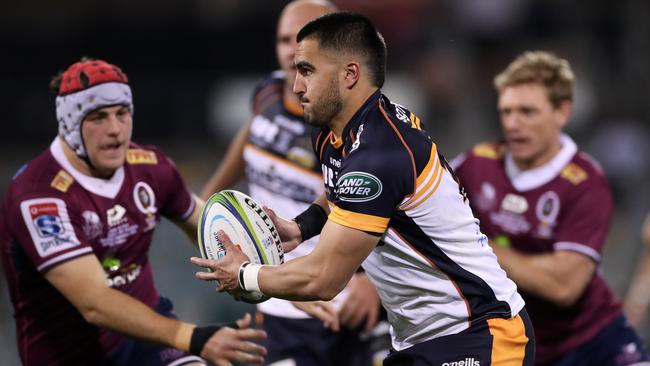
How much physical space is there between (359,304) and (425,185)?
2.00 m

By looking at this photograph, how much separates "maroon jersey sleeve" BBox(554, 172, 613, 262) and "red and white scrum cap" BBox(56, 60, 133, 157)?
2674 millimetres

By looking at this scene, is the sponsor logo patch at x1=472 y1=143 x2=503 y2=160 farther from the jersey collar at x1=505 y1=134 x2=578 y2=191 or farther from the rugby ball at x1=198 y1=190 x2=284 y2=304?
the rugby ball at x1=198 y1=190 x2=284 y2=304

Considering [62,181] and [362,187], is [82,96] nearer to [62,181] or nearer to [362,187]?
[62,181]

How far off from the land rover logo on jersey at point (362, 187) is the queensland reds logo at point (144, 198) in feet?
5.56

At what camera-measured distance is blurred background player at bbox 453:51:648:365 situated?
6238 mm

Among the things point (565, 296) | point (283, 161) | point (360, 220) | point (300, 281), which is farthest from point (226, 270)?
point (565, 296)

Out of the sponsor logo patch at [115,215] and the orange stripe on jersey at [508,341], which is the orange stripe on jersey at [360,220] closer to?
the orange stripe on jersey at [508,341]

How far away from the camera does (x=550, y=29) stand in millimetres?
17094

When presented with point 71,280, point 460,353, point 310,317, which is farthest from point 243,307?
point 460,353

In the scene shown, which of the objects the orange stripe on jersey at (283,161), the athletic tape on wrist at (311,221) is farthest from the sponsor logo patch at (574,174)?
the athletic tape on wrist at (311,221)

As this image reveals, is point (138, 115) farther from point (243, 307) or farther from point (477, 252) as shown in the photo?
point (477, 252)

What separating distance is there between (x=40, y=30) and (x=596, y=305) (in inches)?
535

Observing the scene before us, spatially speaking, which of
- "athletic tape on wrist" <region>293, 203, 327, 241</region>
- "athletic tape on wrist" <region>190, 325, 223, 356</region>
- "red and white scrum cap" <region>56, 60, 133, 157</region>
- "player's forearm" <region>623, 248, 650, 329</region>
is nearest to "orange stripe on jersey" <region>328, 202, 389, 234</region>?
"athletic tape on wrist" <region>293, 203, 327, 241</region>

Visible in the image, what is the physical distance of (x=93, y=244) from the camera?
17.9ft
